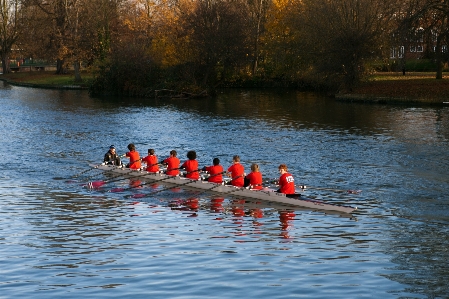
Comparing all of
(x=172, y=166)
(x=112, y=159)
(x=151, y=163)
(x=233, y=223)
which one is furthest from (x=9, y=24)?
(x=233, y=223)

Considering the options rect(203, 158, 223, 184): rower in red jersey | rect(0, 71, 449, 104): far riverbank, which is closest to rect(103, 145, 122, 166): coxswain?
rect(203, 158, 223, 184): rower in red jersey

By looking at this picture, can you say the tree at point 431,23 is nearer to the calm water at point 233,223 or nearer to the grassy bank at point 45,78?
the calm water at point 233,223

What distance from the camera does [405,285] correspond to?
17.1 meters

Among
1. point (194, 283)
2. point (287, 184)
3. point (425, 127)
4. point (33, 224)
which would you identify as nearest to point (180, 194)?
point (287, 184)

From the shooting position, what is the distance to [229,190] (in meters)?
28.0

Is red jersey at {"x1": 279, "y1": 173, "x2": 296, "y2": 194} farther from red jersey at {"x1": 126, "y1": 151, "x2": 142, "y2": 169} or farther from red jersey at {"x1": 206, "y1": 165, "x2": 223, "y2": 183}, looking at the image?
red jersey at {"x1": 126, "y1": 151, "x2": 142, "y2": 169}

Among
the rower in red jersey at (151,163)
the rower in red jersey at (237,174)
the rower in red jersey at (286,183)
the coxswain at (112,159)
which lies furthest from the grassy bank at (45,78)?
the rower in red jersey at (286,183)

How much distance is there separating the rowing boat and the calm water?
0.36 m

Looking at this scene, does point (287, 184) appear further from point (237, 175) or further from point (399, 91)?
point (399, 91)

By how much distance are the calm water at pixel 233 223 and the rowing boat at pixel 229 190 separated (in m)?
0.36

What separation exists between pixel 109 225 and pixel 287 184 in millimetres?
6647

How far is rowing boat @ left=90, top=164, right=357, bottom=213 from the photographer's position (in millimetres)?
25016

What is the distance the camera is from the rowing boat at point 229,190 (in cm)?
2502

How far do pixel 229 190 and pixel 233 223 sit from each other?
14.0 ft
